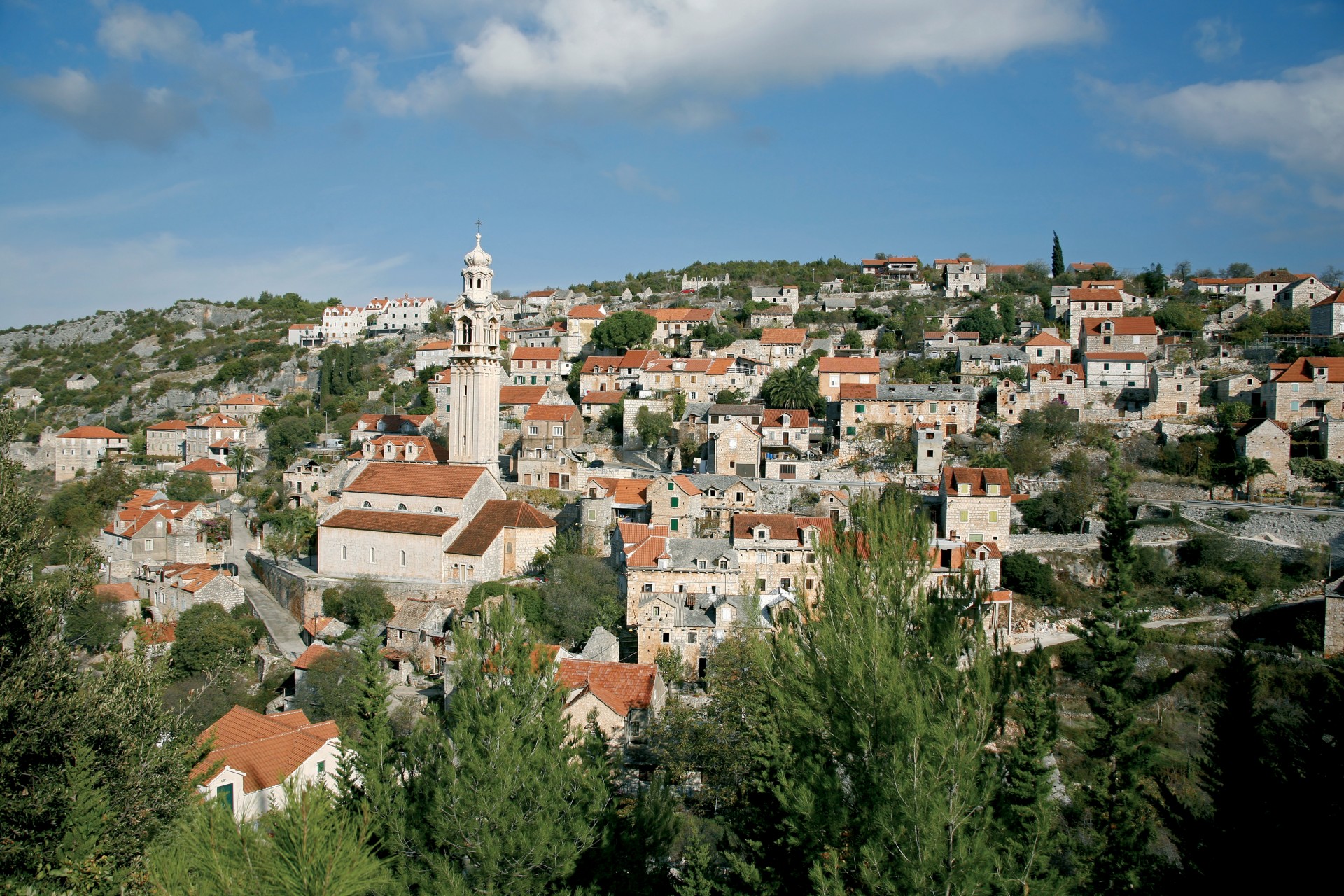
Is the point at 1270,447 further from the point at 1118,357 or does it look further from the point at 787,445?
the point at 787,445

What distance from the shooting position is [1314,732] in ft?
45.1

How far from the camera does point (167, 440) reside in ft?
229

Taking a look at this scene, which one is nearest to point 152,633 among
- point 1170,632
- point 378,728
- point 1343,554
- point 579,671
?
point 579,671

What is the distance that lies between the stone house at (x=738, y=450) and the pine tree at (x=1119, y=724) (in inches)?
962

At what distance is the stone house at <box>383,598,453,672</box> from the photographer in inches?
1276

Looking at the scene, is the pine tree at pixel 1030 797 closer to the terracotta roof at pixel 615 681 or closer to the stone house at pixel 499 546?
the terracotta roof at pixel 615 681

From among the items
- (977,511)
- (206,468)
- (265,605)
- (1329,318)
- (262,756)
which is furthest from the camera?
(206,468)

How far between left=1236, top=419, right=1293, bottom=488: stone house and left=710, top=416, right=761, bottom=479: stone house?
905 inches

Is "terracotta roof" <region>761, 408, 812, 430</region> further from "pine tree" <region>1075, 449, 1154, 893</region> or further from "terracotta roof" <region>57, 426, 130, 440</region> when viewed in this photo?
"terracotta roof" <region>57, 426, 130, 440</region>

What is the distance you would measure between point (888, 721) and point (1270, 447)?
134ft

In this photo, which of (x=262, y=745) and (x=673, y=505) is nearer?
(x=262, y=745)

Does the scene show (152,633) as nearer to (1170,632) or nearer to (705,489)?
(705,489)

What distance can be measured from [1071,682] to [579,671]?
18006 millimetres

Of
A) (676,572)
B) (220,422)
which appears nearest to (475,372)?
(676,572)
